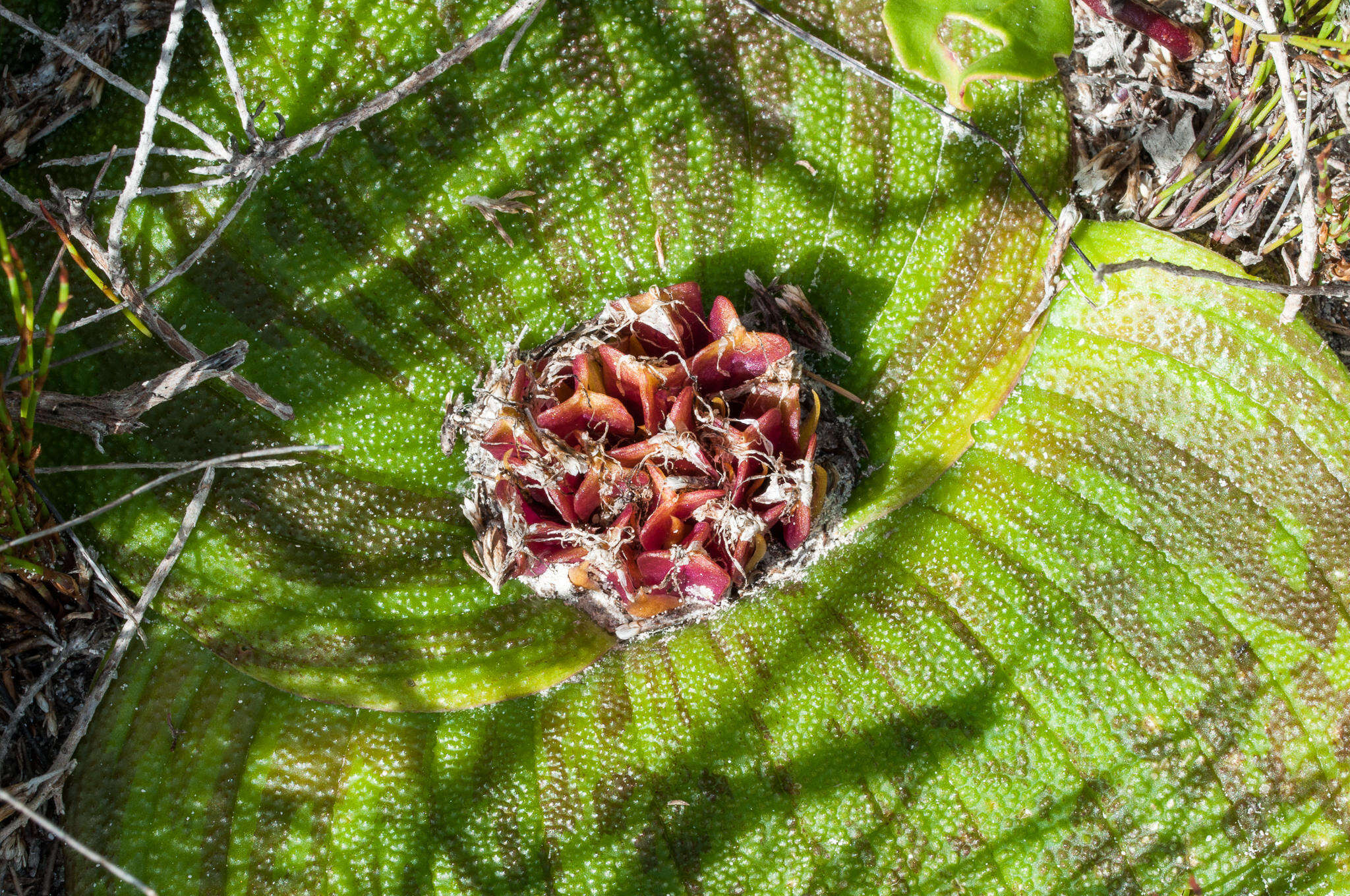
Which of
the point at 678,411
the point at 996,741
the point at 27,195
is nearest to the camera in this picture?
the point at 678,411

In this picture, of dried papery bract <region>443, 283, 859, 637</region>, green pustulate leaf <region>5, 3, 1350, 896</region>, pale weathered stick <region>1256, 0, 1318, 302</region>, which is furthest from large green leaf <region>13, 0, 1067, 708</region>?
pale weathered stick <region>1256, 0, 1318, 302</region>

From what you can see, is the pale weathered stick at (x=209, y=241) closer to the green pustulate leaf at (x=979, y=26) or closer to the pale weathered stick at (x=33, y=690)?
the pale weathered stick at (x=33, y=690)

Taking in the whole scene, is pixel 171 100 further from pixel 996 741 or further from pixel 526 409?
pixel 996 741

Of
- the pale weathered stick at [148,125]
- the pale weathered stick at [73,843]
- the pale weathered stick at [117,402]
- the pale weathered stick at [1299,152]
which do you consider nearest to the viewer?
the pale weathered stick at [73,843]

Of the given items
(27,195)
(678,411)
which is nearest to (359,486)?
(678,411)

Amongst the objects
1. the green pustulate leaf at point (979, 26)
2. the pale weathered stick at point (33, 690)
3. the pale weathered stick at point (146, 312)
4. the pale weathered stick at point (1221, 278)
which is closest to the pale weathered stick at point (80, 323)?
the pale weathered stick at point (146, 312)

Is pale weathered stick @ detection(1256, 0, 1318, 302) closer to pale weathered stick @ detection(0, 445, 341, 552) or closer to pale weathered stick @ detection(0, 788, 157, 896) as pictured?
pale weathered stick @ detection(0, 445, 341, 552)
